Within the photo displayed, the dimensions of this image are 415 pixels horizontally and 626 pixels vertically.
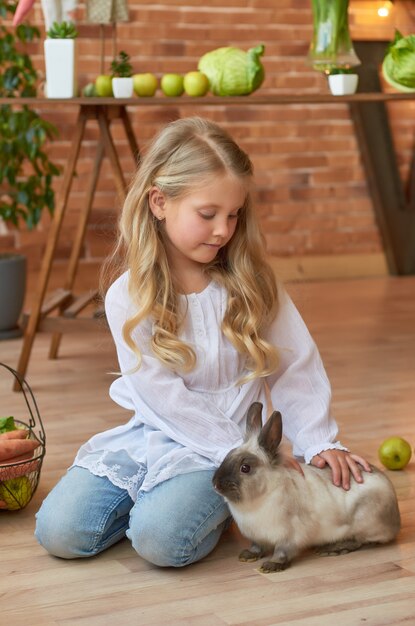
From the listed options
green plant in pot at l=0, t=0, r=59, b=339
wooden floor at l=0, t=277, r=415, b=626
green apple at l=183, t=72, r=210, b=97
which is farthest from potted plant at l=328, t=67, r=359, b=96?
green plant in pot at l=0, t=0, r=59, b=339

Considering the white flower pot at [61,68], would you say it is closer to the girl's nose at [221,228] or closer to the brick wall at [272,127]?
the girl's nose at [221,228]

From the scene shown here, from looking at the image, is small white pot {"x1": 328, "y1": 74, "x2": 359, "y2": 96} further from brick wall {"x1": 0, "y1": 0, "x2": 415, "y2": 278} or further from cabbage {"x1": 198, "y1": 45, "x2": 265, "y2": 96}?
brick wall {"x1": 0, "y1": 0, "x2": 415, "y2": 278}

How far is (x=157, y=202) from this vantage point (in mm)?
2025

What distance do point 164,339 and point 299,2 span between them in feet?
13.1

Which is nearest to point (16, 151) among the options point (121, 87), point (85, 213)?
point (85, 213)

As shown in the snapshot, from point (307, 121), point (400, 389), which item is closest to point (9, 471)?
point (400, 389)

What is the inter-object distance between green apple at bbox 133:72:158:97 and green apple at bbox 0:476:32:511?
1.62m

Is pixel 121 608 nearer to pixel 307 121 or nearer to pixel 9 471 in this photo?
pixel 9 471

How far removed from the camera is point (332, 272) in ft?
19.3

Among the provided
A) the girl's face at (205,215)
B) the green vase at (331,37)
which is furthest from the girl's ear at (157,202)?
the green vase at (331,37)

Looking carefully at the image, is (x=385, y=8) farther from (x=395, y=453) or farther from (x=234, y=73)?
(x=395, y=453)

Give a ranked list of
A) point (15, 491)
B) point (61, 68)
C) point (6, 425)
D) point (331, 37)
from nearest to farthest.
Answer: point (15, 491) < point (6, 425) < point (61, 68) < point (331, 37)

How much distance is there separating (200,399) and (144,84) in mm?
1656

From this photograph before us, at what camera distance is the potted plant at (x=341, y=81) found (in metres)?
3.32
